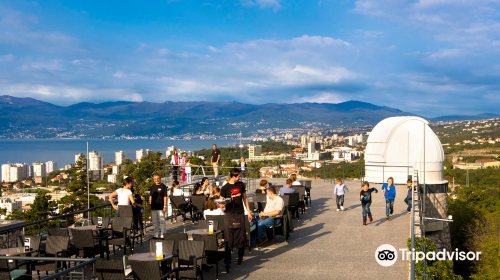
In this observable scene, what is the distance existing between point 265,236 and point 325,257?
1888 mm

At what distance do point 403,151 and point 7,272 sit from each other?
2345 cm

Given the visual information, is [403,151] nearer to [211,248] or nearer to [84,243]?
[211,248]

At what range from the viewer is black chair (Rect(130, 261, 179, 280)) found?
6.04 m

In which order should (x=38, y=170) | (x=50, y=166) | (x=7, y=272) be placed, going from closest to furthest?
1. (x=7, y=272)
2. (x=38, y=170)
3. (x=50, y=166)

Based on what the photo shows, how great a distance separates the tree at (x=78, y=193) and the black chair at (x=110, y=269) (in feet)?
138

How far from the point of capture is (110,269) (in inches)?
225

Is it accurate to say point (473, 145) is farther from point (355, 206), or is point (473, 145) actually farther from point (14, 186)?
point (14, 186)

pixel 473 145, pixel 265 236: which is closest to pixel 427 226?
pixel 265 236

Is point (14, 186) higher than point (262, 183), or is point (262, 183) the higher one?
point (262, 183)

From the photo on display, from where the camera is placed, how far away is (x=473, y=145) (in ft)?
270

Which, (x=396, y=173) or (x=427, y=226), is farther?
(x=396, y=173)

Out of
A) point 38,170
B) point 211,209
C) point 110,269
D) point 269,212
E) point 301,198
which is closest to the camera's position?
point 110,269

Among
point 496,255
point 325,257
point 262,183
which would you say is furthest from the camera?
point 496,255

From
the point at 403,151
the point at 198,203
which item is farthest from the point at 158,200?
the point at 403,151
